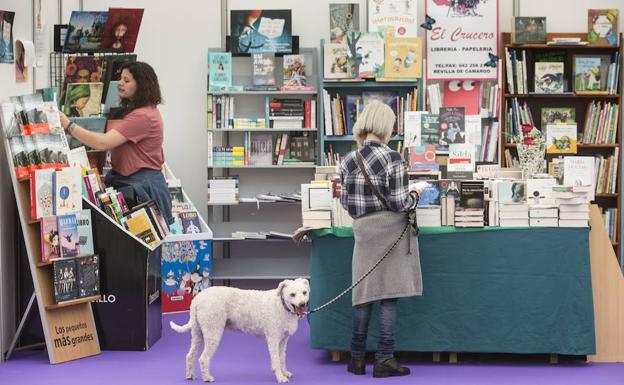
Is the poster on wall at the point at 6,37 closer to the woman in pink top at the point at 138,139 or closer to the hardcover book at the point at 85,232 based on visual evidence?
the woman in pink top at the point at 138,139

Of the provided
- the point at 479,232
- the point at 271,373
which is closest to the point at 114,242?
the point at 271,373

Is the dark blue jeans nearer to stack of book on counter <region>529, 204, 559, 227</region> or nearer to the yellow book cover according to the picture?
stack of book on counter <region>529, 204, 559, 227</region>

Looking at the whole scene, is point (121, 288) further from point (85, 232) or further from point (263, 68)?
point (263, 68)

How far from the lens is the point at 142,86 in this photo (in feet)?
21.0

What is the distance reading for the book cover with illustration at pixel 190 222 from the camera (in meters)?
8.08

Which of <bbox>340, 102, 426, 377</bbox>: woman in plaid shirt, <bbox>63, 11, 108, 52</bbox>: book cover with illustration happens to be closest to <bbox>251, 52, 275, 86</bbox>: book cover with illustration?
<bbox>63, 11, 108, 52</bbox>: book cover with illustration

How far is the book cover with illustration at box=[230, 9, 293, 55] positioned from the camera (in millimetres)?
8516

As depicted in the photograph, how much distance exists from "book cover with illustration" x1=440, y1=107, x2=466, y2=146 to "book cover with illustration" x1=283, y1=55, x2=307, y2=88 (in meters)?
2.45

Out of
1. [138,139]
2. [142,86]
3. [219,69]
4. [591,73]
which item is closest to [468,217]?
[138,139]

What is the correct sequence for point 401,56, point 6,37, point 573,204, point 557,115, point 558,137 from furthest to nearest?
point 557,115 → point 558,137 → point 401,56 → point 6,37 → point 573,204

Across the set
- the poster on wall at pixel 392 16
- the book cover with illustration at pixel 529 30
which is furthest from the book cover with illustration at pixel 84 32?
the book cover with illustration at pixel 529 30

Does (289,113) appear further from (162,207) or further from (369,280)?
(369,280)

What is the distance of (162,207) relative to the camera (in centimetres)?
654

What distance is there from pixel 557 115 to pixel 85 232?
456cm
